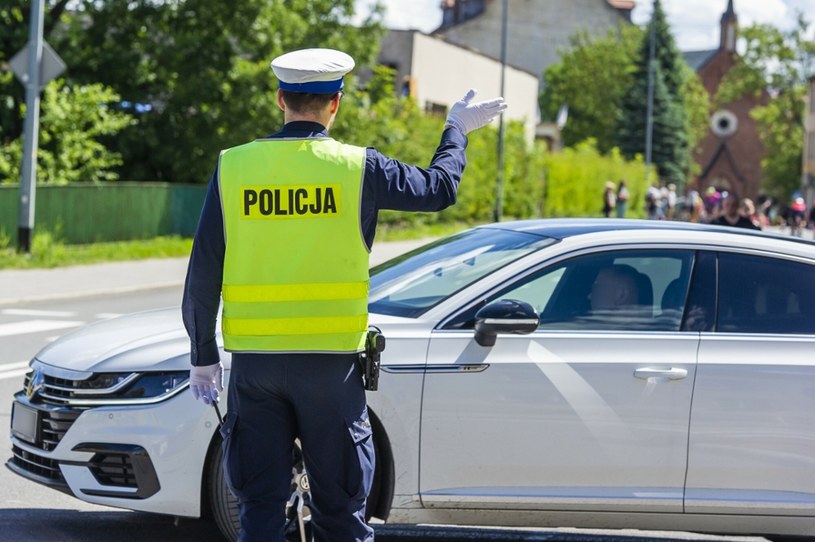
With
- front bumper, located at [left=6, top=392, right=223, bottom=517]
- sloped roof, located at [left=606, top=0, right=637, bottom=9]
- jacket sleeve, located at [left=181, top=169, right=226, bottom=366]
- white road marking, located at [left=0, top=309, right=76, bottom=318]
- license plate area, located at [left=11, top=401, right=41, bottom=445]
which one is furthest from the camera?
sloped roof, located at [left=606, top=0, right=637, bottom=9]

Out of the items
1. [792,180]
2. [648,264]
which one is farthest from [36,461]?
[792,180]

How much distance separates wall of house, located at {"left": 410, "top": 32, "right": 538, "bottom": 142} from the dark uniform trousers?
43077mm

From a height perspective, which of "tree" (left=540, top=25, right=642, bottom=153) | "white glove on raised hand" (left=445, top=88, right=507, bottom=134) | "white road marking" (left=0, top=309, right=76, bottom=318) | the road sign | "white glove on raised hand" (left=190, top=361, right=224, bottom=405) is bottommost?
"white road marking" (left=0, top=309, right=76, bottom=318)

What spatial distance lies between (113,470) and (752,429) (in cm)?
258

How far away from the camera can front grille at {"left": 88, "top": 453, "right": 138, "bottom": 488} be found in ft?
17.3

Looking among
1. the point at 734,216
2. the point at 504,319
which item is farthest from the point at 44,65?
the point at 504,319

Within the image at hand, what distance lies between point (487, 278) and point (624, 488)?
3.36 feet

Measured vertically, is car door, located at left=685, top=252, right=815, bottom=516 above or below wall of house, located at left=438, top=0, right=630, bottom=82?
below

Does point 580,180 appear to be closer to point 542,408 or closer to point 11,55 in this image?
point 11,55

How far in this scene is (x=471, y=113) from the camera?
411 cm

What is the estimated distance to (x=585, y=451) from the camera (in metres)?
5.33

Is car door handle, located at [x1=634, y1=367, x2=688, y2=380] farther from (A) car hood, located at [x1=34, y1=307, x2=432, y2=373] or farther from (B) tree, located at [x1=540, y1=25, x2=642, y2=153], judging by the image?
(B) tree, located at [x1=540, y1=25, x2=642, y2=153]

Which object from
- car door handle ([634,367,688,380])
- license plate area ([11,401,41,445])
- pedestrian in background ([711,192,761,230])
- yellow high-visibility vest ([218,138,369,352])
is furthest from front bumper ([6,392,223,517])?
pedestrian in background ([711,192,761,230])

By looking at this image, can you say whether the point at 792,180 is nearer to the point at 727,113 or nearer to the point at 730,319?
the point at 727,113
